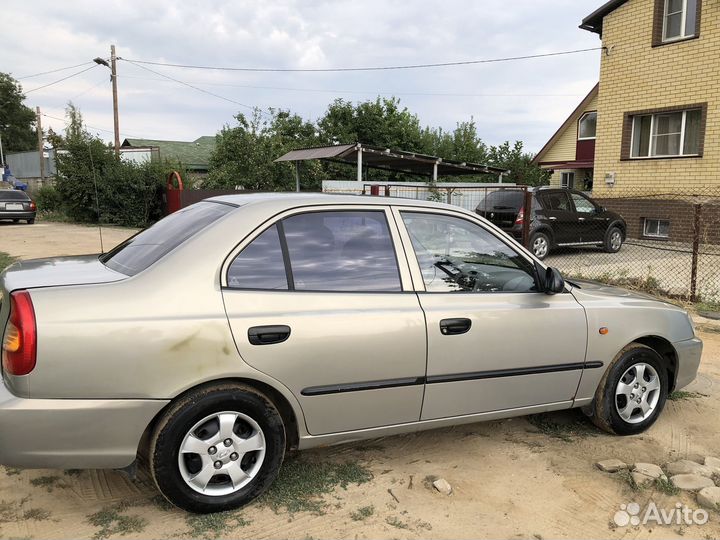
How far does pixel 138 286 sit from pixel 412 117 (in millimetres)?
40405

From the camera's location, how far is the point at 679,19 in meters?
15.5

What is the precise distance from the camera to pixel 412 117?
41.5m

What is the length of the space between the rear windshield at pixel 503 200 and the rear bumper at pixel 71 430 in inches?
412

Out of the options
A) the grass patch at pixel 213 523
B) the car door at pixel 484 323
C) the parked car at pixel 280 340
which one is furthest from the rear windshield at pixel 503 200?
the grass patch at pixel 213 523

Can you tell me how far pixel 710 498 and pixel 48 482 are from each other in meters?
3.61

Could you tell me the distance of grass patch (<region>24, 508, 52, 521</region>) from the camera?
301cm

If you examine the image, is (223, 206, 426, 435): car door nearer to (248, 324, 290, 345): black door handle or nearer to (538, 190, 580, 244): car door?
(248, 324, 290, 345): black door handle

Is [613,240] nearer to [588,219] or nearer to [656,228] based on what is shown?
[588,219]

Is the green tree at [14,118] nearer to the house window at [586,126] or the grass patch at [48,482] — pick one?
the house window at [586,126]

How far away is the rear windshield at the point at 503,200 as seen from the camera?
12.2 metres

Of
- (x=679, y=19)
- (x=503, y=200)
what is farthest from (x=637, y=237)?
(x=503, y=200)

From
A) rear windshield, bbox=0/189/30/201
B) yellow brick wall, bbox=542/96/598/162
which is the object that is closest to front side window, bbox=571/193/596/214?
Result: yellow brick wall, bbox=542/96/598/162

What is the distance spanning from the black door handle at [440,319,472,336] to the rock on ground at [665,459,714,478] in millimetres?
1517

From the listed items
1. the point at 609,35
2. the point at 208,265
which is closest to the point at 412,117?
the point at 609,35
